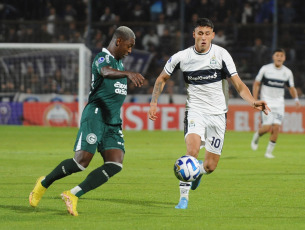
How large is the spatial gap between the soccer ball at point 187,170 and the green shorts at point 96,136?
76 cm

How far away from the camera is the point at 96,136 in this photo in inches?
309

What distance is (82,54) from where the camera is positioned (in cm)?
2456

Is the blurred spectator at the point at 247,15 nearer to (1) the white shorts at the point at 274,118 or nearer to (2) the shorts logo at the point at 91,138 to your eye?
(1) the white shorts at the point at 274,118

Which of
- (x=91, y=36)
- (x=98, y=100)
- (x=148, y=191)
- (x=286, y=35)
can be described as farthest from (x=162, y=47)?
(x=98, y=100)

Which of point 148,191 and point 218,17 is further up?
point 218,17

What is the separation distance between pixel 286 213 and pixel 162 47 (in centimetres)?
1869

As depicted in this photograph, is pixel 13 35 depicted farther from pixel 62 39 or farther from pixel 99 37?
pixel 99 37

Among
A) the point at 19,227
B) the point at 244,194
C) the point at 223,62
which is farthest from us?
the point at 244,194

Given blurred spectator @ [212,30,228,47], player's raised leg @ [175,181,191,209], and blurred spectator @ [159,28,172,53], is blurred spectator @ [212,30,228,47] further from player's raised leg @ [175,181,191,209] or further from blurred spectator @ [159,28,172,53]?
player's raised leg @ [175,181,191,209]

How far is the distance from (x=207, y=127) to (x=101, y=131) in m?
1.73

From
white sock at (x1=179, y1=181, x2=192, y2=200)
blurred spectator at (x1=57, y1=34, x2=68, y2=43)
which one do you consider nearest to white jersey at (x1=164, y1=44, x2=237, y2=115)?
white sock at (x1=179, y1=181, x2=192, y2=200)

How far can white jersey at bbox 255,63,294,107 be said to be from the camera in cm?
1681

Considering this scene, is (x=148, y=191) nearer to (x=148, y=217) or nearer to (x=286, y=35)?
(x=148, y=217)

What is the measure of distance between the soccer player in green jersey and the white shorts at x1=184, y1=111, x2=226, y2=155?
119cm
